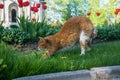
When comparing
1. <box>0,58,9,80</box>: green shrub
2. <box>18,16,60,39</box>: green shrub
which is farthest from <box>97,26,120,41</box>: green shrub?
<box>0,58,9,80</box>: green shrub

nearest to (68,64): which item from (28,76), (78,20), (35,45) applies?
(28,76)

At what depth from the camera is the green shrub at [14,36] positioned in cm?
1248

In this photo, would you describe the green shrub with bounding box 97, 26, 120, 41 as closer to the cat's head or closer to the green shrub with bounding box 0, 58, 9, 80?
the cat's head

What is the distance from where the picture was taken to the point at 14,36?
41.5 ft

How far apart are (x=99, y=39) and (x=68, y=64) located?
7.62m

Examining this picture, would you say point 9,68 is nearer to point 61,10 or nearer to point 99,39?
point 99,39

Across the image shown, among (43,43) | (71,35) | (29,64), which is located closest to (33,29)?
(71,35)

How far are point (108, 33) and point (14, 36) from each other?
12.7ft

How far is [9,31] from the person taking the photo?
12.8 m

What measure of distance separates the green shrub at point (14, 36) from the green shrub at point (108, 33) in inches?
124

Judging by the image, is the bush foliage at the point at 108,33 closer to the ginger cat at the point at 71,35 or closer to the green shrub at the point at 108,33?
the green shrub at the point at 108,33

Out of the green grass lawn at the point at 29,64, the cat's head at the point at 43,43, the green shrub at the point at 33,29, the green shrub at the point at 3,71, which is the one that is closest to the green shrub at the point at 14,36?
the green shrub at the point at 33,29

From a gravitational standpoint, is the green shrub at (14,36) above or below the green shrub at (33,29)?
below

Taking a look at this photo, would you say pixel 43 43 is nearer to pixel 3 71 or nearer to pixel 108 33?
pixel 3 71
